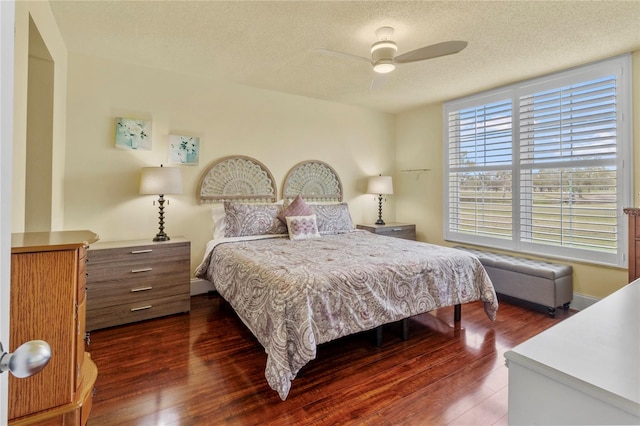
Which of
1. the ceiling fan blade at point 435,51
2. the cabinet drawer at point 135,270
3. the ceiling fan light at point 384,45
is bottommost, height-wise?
the cabinet drawer at point 135,270

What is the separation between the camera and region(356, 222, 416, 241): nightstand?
460 centimetres

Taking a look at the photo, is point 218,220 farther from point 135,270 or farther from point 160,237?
point 135,270

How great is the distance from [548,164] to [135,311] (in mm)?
4537

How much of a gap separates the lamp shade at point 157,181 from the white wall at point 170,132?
0.35 metres

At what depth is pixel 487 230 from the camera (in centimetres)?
412

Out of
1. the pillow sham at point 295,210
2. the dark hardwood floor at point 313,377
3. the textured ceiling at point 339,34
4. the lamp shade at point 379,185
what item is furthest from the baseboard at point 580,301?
the pillow sham at point 295,210

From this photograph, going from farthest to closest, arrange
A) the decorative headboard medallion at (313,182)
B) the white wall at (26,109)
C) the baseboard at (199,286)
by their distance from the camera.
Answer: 1. the decorative headboard medallion at (313,182)
2. the baseboard at (199,286)
3. the white wall at (26,109)

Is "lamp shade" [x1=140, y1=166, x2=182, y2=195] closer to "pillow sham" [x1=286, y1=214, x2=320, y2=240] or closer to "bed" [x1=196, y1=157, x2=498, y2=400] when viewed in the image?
"bed" [x1=196, y1=157, x2=498, y2=400]

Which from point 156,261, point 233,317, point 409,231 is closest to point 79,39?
point 156,261

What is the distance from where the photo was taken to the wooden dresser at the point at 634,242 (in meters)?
2.50

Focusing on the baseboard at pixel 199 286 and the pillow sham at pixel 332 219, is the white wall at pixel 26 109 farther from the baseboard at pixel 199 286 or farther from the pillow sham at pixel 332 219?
the pillow sham at pixel 332 219

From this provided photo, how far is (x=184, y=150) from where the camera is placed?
3.59 m

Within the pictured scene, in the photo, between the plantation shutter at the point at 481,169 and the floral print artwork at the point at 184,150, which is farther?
the plantation shutter at the point at 481,169

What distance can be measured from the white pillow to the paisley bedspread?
1.12 feet
